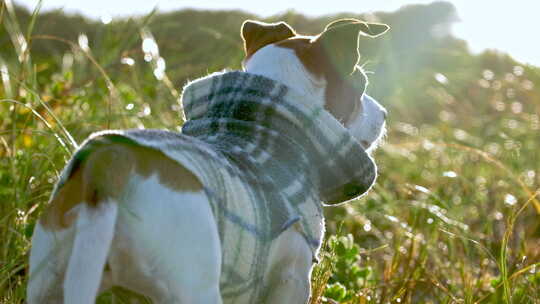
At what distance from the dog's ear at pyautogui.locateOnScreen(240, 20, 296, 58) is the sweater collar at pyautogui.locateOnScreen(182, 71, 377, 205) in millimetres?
367

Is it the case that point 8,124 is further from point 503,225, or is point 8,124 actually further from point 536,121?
point 536,121

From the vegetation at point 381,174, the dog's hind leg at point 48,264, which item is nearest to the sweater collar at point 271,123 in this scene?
the vegetation at point 381,174

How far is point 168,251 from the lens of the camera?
152cm

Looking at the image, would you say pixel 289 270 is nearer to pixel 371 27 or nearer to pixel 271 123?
pixel 271 123

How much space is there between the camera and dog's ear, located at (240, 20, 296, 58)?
7.80 ft

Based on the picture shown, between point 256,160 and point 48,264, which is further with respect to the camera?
point 256,160

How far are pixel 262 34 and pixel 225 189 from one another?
0.88 meters

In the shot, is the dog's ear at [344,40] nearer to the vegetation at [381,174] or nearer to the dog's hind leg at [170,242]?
the vegetation at [381,174]

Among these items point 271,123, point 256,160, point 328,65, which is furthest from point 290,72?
point 256,160

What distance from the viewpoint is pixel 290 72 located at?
2.17 meters

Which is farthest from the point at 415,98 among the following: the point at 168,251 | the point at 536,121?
the point at 168,251

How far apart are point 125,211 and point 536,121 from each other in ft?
11.5

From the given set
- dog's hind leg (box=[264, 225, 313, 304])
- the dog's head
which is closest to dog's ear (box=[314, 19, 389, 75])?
the dog's head

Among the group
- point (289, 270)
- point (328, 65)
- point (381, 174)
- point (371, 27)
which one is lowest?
point (381, 174)
